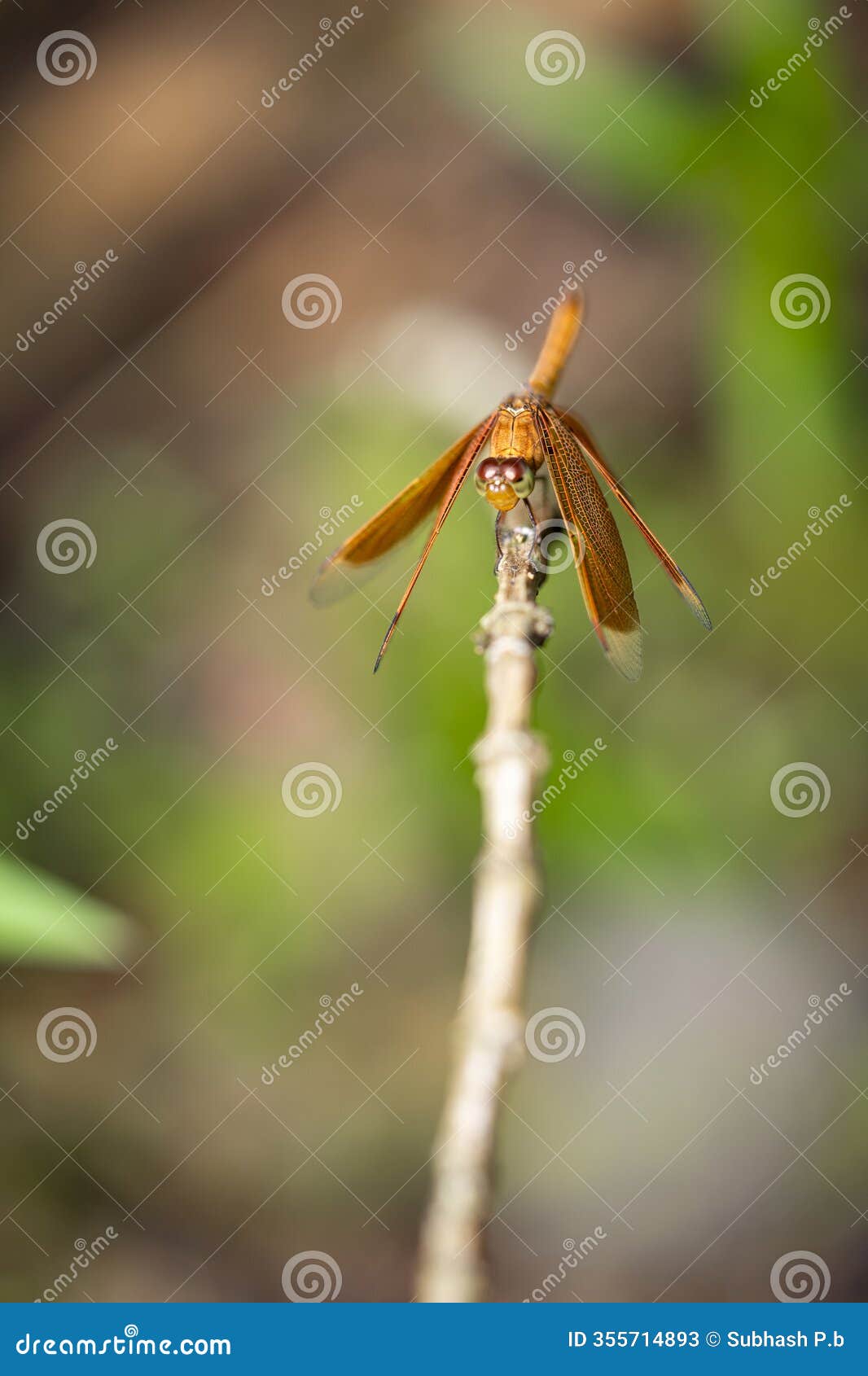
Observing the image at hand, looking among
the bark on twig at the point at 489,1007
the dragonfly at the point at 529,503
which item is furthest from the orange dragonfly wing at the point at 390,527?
the bark on twig at the point at 489,1007

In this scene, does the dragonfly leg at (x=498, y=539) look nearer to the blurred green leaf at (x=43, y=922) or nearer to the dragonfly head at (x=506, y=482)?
the dragonfly head at (x=506, y=482)

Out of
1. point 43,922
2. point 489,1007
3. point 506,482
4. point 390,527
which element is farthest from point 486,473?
point 43,922

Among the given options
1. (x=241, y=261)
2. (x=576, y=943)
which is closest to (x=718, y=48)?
(x=241, y=261)

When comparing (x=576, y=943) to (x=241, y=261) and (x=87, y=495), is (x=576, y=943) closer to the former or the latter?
(x=87, y=495)

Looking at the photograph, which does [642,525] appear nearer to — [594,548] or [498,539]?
[594,548]

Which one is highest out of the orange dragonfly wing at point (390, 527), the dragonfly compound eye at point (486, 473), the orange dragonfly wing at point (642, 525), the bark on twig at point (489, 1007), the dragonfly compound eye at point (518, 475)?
the orange dragonfly wing at point (642, 525)
